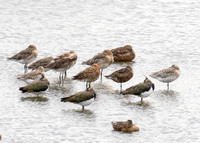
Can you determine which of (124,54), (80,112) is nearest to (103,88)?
(80,112)

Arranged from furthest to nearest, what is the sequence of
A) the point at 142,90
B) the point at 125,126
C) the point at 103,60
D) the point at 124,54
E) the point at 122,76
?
the point at 124,54
the point at 103,60
the point at 122,76
the point at 142,90
the point at 125,126

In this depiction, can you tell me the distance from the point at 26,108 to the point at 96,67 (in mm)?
3523

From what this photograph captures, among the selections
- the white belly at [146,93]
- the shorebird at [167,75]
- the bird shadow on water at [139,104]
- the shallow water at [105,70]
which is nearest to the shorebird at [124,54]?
the shallow water at [105,70]

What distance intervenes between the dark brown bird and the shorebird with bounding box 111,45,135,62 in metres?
8.33

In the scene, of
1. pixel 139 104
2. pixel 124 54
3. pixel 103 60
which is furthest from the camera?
pixel 124 54

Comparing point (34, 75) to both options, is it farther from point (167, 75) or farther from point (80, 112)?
point (167, 75)

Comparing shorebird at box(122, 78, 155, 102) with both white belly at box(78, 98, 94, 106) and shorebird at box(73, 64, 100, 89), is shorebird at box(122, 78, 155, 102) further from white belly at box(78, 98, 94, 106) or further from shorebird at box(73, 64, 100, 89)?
shorebird at box(73, 64, 100, 89)

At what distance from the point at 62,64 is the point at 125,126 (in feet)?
19.6

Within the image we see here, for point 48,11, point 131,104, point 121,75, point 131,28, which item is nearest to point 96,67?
point 121,75

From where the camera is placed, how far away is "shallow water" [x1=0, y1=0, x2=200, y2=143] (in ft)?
60.6

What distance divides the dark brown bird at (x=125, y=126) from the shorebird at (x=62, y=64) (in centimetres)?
547

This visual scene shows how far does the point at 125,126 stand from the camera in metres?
18.1

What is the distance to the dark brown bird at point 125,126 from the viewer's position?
18125 millimetres

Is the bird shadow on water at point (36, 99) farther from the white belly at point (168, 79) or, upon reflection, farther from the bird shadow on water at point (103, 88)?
the white belly at point (168, 79)
